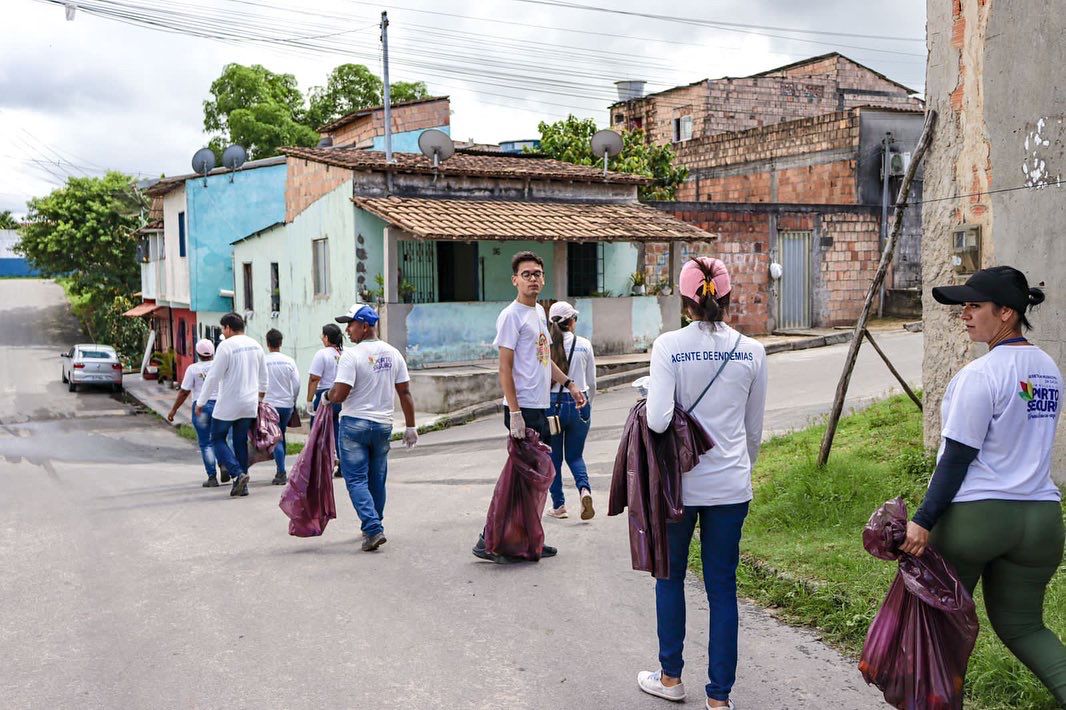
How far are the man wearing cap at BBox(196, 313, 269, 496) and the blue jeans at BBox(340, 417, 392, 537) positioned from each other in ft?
9.47

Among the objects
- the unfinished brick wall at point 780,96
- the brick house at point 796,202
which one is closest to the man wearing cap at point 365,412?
the brick house at point 796,202

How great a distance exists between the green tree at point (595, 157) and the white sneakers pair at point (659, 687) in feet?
81.3

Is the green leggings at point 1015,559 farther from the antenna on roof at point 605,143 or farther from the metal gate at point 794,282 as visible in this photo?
the metal gate at point 794,282

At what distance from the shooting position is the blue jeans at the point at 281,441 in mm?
10711

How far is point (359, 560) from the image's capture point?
6883 millimetres

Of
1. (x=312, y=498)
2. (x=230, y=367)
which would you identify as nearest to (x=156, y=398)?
(x=230, y=367)

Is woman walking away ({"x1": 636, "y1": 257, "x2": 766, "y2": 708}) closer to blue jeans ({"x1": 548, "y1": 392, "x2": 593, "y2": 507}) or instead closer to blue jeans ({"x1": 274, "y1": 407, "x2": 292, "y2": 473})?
blue jeans ({"x1": 548, "y1": 392, "x2": 593, "y2": 507})

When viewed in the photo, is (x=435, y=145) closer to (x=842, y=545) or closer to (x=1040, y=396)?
(x=842, y=545)

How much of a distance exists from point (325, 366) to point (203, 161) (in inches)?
784

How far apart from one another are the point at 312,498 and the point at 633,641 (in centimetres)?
309

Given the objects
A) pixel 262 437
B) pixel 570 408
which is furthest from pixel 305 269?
pixel 570 408

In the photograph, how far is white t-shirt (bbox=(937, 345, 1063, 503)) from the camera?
3.53 meters

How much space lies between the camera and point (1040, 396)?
3.58 m

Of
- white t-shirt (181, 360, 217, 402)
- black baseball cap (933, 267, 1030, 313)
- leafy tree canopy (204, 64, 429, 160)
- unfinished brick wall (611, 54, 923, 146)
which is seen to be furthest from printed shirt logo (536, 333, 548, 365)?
leafy tree canopy (204, 64, 429, 160)
